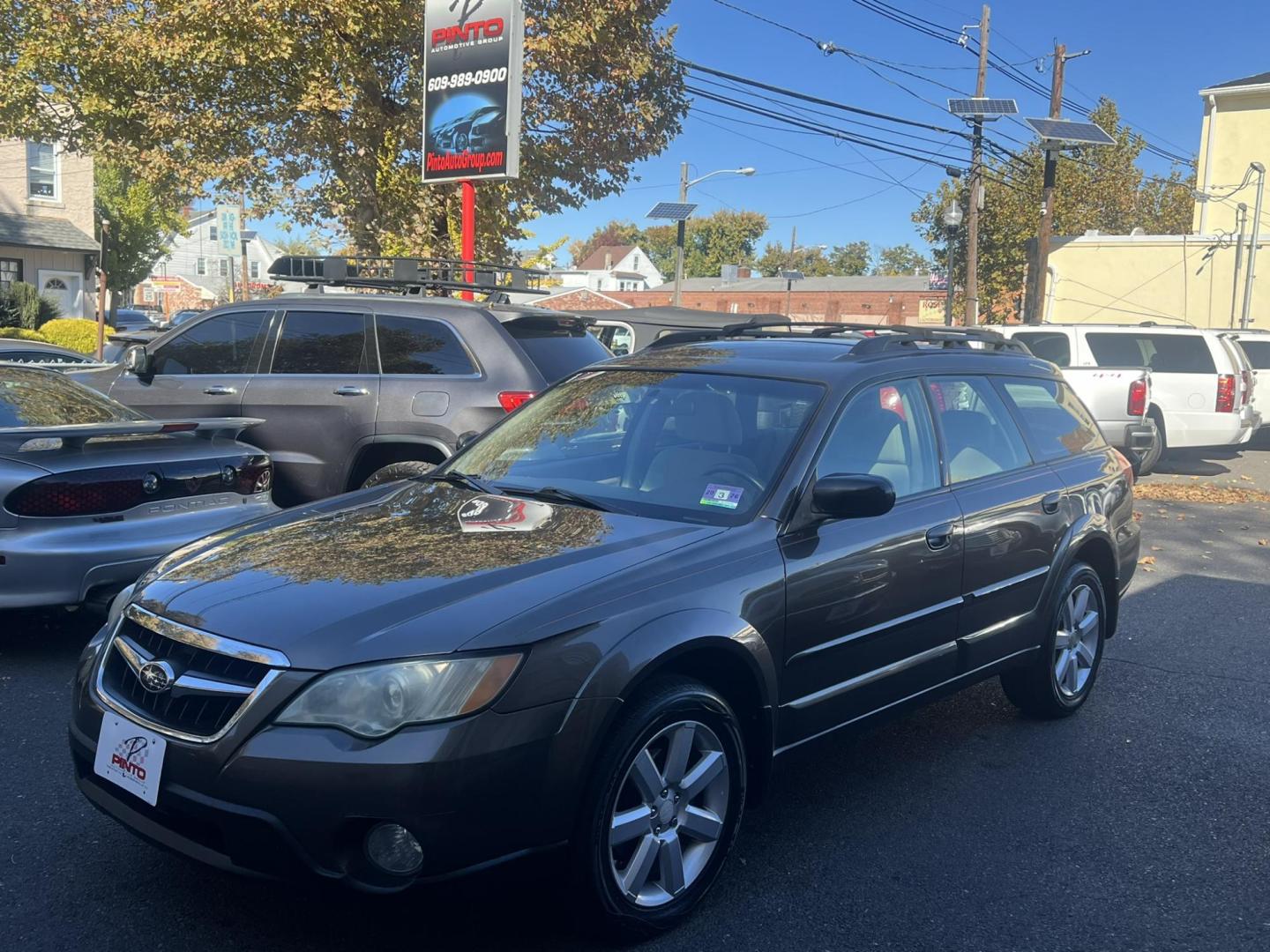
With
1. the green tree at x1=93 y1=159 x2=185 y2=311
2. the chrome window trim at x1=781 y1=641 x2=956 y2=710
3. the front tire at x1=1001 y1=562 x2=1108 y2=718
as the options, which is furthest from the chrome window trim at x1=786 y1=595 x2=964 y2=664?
the green tree at x1=93 y1=159 x2=185 y2=311

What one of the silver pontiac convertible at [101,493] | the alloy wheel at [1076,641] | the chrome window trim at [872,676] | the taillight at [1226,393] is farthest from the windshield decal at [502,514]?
the taillight at [1226,393]

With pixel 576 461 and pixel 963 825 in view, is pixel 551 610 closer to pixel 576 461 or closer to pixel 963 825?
pixel 576 461

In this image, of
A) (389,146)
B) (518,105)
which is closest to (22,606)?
(518,105)

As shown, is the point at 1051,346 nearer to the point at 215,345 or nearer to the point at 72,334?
the point at 215,345

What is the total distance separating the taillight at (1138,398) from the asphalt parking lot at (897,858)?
28.1 feet

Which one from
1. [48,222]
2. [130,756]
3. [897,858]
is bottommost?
[897,858]

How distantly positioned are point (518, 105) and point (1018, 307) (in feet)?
109

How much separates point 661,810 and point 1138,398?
12.2 m

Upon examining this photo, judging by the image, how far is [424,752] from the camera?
276 centimetres

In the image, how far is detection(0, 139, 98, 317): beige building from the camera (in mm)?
31375

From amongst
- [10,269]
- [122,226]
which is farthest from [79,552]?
[122,226]

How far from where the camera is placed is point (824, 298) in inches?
3076

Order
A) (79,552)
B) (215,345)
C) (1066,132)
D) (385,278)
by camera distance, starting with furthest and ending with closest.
Answer: (1066,132) → (385,278) → (215,345) → (79,552)

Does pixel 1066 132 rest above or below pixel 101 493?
above
